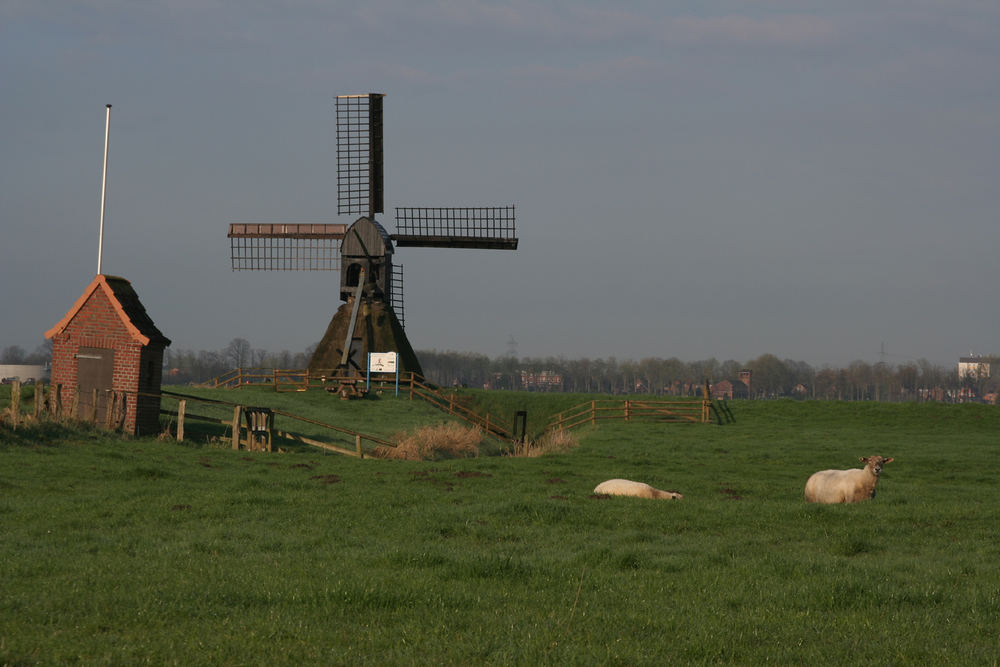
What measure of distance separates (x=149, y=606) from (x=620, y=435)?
3529cm

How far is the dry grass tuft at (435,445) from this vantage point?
3253cm

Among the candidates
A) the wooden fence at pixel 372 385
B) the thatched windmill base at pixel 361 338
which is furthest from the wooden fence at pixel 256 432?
the thatched windmill base at pixel 361 338

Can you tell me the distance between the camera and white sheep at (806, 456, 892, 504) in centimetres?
1783

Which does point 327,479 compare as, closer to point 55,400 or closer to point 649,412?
point 55,400

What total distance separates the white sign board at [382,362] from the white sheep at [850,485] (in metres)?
41.4

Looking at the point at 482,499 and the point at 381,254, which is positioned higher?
the point at 381,254

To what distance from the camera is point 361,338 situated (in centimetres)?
5919

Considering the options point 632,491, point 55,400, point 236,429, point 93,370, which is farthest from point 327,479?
point 93,370

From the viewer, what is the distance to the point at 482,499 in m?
18.0

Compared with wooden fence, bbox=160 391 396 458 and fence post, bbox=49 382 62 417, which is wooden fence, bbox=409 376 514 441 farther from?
fence post, bbox=49 382 62 417

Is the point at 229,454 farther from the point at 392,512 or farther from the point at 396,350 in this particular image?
Answer: the point at 396,350

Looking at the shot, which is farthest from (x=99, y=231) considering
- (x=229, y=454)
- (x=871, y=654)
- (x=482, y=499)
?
(x=871, y=654)

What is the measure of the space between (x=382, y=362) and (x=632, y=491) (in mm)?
40398

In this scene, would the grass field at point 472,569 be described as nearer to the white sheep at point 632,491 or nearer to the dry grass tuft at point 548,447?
the white sheep at point 632,491
